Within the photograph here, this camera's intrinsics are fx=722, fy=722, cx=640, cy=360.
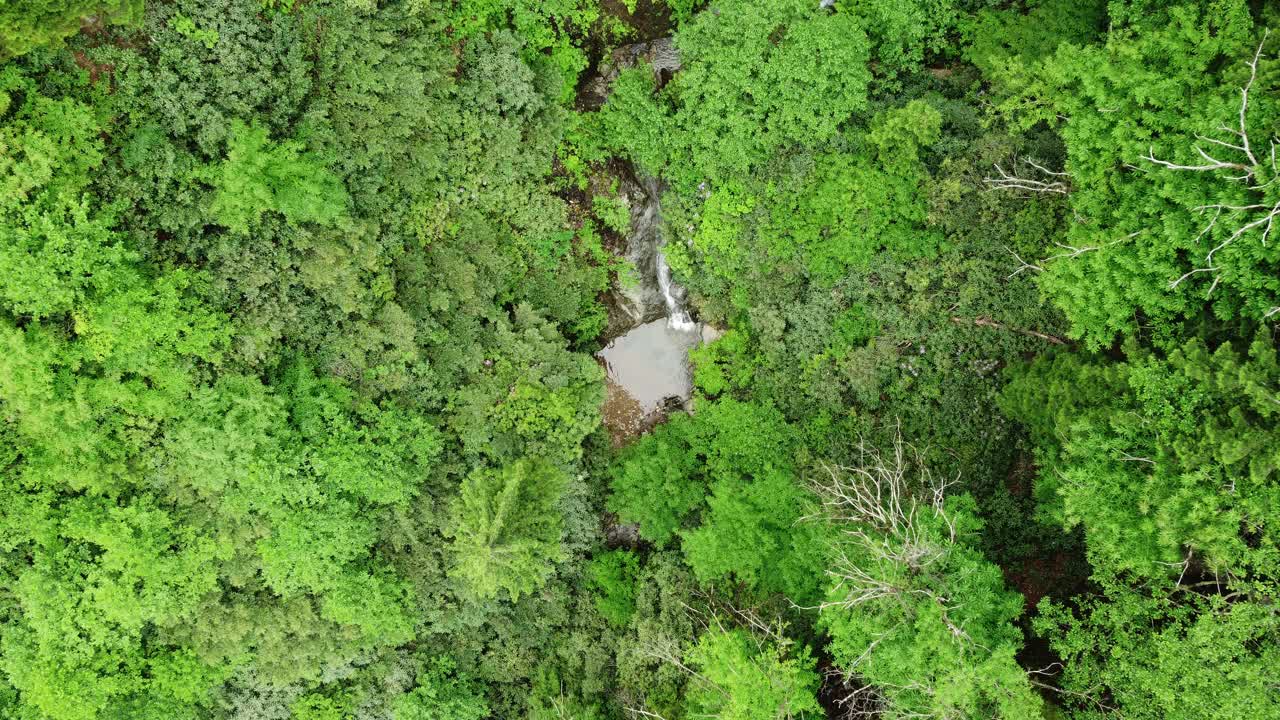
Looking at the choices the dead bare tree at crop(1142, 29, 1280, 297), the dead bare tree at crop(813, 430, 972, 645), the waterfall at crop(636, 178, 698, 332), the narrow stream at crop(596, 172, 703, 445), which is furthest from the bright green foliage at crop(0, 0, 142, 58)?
the dead bare tree at crop(1142, 29, 1280, 297)

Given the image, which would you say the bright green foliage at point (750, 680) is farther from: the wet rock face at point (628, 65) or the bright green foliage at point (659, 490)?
the wet rock face at point (628, 65)

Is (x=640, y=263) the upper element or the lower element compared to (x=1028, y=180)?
lower

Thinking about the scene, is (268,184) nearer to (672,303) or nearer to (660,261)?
(660,261)

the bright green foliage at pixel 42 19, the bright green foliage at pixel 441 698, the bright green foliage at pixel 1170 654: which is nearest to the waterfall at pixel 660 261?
the bright green foliage at pixel 441 698

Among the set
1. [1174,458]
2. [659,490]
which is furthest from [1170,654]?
[659,490]

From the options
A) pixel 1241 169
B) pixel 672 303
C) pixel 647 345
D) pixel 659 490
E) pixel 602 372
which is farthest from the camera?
pixel 647 345
